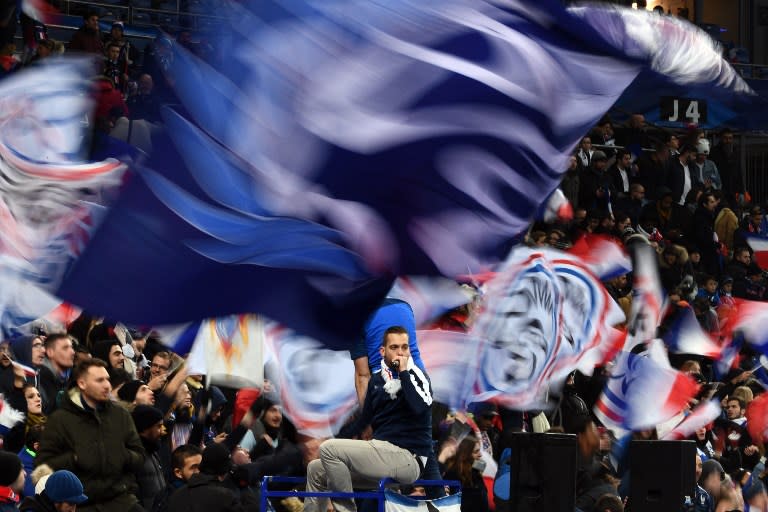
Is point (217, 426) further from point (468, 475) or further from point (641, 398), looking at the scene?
point (641, 398)

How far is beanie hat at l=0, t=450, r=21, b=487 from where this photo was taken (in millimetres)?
8008

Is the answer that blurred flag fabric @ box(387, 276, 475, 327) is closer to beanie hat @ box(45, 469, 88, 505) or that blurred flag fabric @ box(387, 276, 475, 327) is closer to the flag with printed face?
the flag with printed face

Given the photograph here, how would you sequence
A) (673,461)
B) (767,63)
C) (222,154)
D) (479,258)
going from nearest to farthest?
(673,461), (222,154), (479,258), (767,63)

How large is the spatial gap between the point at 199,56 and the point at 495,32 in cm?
222

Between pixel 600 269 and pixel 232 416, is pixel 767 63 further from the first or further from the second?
pixel 232 416

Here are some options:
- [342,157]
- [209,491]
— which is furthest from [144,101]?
[209,491]

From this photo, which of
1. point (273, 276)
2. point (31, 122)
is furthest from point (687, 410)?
point (31, 122)

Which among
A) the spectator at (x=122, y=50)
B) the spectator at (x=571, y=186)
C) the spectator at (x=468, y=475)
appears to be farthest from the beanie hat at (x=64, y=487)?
the spectator at (x=571, y=186)

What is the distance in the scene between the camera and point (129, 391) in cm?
1027

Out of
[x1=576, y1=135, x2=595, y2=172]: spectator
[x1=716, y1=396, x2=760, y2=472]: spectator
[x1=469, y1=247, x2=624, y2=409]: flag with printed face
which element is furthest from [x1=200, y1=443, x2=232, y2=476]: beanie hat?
[x1=576, y1=135, x2=595, y2=172]: spectator

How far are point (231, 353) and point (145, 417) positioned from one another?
156 cm

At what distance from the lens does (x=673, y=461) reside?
8.04 metres

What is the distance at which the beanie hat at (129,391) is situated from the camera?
10.2 meters

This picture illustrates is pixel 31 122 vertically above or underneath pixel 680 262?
above
